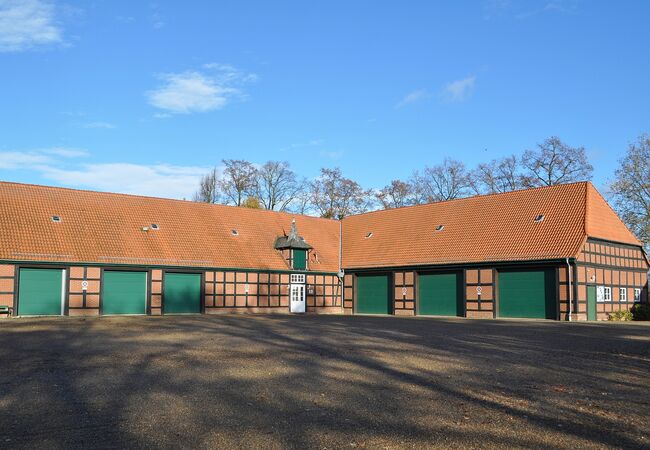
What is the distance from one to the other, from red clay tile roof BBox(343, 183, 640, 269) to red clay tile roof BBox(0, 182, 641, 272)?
0.07m

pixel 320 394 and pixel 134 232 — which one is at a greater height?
pixel 134 232

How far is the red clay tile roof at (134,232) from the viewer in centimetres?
2988

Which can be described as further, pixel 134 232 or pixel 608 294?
pixel 134 232

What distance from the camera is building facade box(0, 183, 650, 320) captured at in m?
29.3

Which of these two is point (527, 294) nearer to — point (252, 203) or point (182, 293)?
point (182, 293)

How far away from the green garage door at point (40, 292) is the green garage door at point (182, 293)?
16.8 feet

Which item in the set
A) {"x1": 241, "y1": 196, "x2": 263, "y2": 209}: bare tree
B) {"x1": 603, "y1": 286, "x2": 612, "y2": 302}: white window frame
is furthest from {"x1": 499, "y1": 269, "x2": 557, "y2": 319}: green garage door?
{"x1": 241, "y1": 196, "x2": 263, "y2": 209}: bare tree

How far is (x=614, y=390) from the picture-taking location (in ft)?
31.1

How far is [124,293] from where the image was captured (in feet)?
102

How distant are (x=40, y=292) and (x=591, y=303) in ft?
82.5

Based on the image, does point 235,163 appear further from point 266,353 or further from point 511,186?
point 266,353

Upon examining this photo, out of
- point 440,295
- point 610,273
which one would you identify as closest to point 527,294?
point 610,273

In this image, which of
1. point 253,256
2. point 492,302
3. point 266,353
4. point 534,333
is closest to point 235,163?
point 253,256

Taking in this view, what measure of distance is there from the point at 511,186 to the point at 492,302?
78.5 ft
